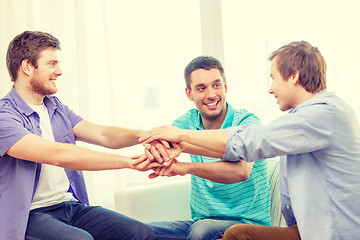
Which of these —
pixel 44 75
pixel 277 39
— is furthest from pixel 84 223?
pixel 277 39

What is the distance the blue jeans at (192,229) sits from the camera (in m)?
2.03

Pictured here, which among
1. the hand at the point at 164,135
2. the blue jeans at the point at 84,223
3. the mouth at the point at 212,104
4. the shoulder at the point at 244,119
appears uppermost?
the mouth at the point at 212,104

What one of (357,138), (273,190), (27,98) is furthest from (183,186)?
(357,138)

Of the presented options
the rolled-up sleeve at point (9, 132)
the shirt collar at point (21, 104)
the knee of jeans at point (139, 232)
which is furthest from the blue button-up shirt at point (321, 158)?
the shirt collar at point (21, 104)

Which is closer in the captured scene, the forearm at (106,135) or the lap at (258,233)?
the lap at (258,233)

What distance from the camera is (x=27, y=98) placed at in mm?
2189

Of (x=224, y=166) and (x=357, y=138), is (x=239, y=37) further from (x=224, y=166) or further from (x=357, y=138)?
(x=357, y=138)

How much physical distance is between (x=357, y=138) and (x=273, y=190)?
2.61 ft

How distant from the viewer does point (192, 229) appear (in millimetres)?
2109

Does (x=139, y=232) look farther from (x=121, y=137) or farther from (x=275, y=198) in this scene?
(x=275, y=198)

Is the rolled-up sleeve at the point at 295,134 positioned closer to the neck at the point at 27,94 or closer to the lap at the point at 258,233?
the lap at the point at 258,233

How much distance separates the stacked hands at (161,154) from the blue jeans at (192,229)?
0.26 metres

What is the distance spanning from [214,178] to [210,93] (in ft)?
1.58

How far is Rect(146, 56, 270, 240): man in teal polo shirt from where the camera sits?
2043mm
